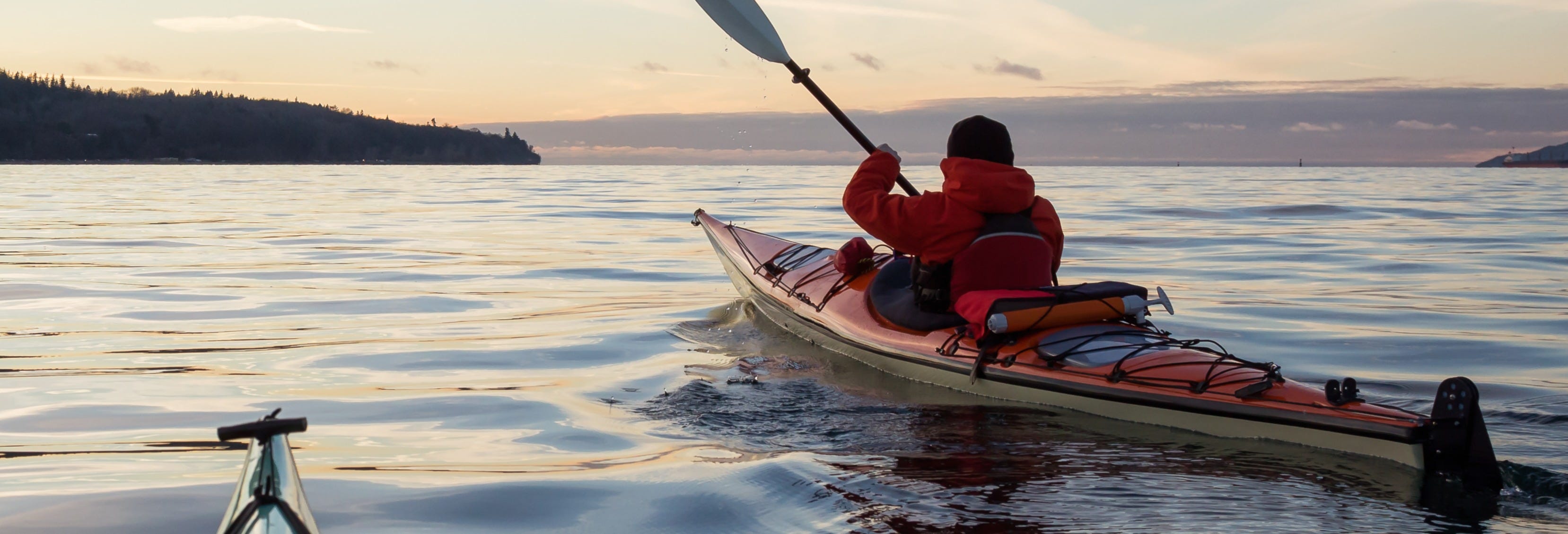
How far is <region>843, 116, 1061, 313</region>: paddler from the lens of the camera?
18.0ft

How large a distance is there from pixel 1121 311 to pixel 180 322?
662 centimetres

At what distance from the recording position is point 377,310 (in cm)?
917

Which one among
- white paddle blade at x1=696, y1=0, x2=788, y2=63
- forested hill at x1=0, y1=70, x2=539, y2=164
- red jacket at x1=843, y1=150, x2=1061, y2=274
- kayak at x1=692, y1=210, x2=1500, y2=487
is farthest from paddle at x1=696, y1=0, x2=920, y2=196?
forested hill at x1=0, y1=70, x2=539, y2=164

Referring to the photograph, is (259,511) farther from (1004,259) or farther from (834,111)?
(834,111)

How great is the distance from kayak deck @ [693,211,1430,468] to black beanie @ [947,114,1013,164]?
0.90 metres

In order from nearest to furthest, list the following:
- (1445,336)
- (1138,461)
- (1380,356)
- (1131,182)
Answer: (1138,461) → (1380,356) → (1445,336) → (1131,182)

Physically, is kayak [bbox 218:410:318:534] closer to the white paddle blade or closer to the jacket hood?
the jacket hood

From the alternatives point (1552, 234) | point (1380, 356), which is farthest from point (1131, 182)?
point (1380, 356)

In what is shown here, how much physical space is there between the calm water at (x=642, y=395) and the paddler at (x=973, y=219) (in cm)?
66

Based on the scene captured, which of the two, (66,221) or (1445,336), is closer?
(1445,336)

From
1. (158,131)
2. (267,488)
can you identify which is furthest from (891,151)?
(158,131)

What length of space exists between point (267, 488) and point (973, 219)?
3989mm

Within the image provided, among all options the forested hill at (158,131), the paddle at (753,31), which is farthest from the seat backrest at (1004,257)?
the forested hill at (158,131)

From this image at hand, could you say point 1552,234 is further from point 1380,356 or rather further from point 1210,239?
point 1380,356
